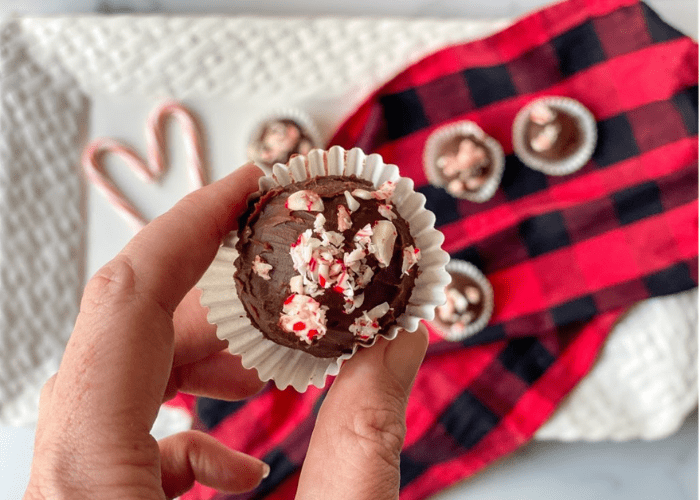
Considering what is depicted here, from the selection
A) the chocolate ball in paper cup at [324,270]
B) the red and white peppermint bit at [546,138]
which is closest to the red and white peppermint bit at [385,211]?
the chocolate ball in paper cup at [324,270]

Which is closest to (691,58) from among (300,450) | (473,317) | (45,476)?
(473,317)

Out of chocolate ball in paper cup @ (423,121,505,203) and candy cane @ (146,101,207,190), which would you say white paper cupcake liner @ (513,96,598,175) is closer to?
chocolate ball in paper cup @ (423,121,505,203)

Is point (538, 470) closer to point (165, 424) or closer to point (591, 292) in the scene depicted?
point (591, 292)

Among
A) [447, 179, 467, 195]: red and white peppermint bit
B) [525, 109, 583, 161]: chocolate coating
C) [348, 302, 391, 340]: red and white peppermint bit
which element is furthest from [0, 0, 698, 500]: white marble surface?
[348, 302, 391, 340]: red and white peppermint bit

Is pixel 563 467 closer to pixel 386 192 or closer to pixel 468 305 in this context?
pixel 468 305

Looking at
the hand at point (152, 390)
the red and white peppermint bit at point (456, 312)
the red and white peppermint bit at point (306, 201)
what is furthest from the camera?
the red and white peppermint bit at point (456, 312)

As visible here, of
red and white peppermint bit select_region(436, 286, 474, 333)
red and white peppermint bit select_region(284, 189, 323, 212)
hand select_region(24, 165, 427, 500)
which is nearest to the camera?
hand select_region(24, 165, 427, 500)

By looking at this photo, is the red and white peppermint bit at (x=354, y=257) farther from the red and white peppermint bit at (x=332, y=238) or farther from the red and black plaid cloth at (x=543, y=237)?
the red and black plaid cloth at (x=543, y=237)
